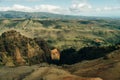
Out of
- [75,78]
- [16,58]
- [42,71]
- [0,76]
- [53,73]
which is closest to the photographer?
[75,78]

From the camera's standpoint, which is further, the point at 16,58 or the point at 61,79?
the point at 16,58

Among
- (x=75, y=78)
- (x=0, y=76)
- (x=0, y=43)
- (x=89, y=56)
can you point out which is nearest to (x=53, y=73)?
(x=75, y=78)

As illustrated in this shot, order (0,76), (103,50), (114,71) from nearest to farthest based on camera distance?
(114,71), (0,76), (103,50)

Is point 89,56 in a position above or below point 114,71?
below

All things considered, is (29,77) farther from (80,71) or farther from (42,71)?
(80,71)

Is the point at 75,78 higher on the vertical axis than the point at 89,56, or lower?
higher

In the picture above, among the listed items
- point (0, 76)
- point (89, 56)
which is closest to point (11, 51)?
point (89, 56)

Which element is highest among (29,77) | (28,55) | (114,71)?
(114,71)

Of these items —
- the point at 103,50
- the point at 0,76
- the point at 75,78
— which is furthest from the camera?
the point at 103,50

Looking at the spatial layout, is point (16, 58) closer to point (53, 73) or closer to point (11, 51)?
point (11, 51)
